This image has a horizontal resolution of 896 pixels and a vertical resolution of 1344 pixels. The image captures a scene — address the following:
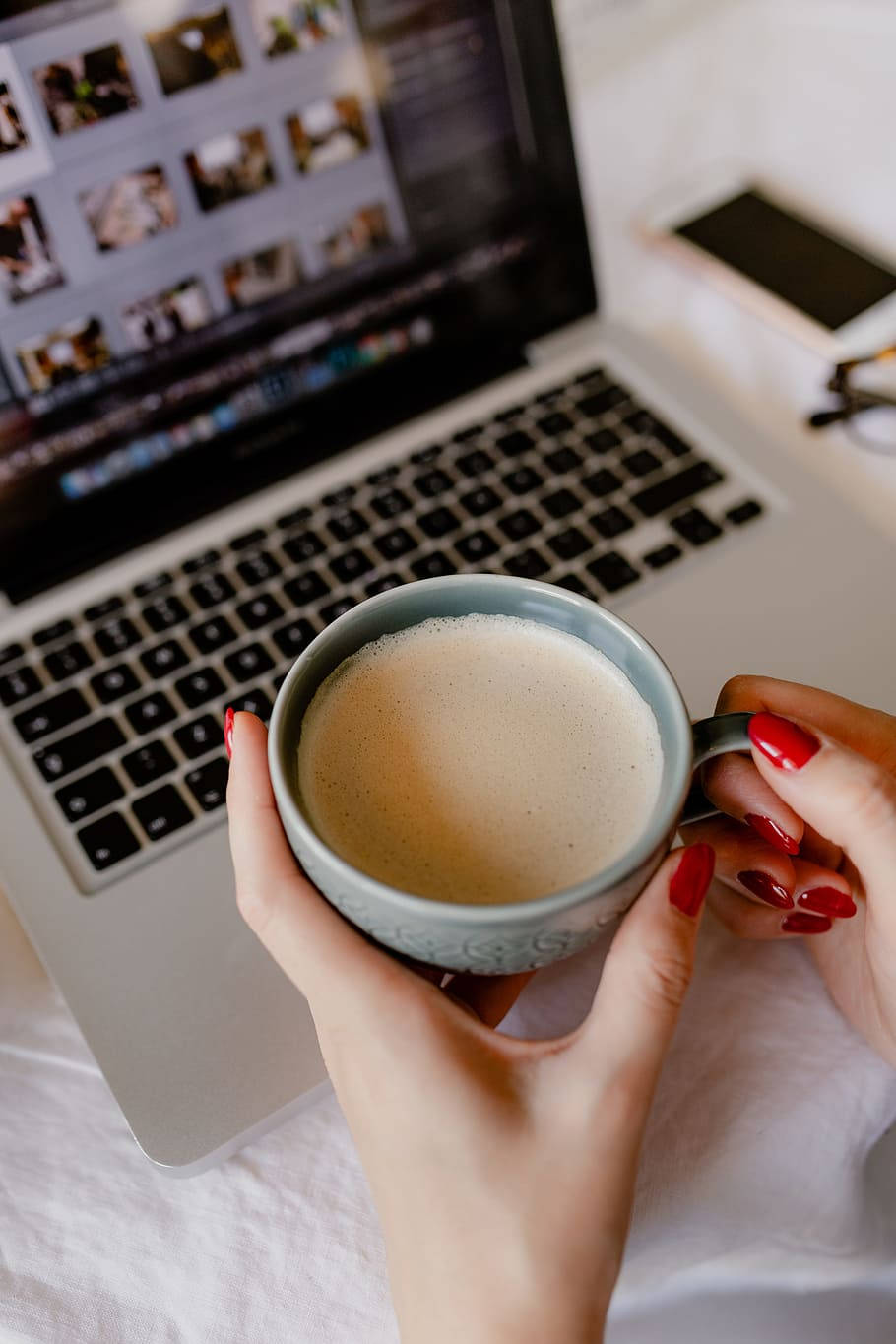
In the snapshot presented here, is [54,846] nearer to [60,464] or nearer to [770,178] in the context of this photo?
[60,464]

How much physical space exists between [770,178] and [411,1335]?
33.9 inches

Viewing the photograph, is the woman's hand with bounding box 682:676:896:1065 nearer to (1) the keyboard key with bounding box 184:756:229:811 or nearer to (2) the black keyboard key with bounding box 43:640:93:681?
(1) the keyboard key with bounding box 184:756:229:811

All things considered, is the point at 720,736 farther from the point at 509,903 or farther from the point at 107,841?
the point at 107,841

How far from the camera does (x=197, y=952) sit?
1.63ft

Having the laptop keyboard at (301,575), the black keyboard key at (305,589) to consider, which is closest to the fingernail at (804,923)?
the laptop keyboard at (301,575)

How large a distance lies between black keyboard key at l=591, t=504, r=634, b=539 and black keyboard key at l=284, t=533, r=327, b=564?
167 millimetres

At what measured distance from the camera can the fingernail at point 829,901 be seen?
0.45m

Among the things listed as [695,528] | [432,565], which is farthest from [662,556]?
[432,565]

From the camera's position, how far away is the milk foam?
1.18ft

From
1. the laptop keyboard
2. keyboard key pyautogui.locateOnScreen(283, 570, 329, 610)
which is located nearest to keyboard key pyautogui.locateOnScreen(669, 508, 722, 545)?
the laptop keyboard

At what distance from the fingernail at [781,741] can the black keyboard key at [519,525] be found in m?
0.29

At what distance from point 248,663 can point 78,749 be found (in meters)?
0.10

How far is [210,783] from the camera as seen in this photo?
54cm

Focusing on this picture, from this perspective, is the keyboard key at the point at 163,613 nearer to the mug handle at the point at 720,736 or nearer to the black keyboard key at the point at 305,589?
the black keyboard key at the point at 305,589
